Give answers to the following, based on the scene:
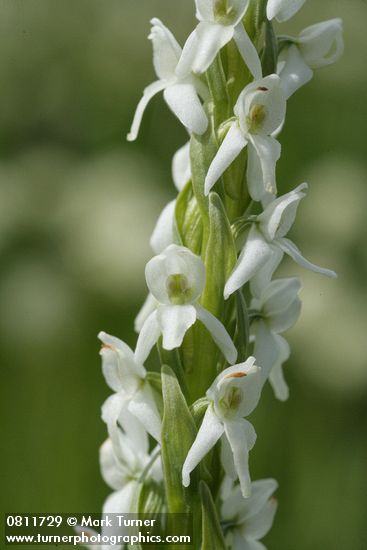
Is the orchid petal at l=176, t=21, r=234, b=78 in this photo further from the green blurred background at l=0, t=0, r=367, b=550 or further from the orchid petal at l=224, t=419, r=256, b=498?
the green blurred background at l=0, t=0, r=367, b=550

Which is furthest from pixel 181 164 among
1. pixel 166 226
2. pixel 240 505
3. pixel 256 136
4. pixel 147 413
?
pixel 240 505

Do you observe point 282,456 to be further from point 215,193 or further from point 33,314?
point 215,193

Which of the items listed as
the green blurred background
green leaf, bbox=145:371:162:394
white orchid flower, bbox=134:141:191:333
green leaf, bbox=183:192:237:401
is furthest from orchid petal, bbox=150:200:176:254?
the green blurred background

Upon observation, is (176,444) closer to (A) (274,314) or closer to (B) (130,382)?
(B) (130,382)

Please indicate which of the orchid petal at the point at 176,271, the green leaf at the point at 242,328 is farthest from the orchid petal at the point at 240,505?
the orchid petal at the point at 176,271

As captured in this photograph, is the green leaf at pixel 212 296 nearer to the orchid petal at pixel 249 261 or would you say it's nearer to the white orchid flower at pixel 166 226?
the orchid petal at pixel 249 261
